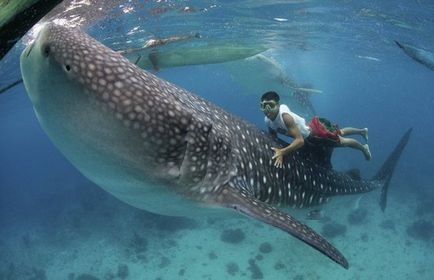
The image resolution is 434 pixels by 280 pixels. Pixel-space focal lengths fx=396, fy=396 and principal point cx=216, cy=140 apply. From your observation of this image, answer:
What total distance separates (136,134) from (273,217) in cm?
168

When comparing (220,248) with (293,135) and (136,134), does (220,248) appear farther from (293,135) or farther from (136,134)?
(136,134)

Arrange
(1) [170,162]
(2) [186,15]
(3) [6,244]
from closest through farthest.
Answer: (1) [170,162] < (2) [186,15] < (3) [6,244]

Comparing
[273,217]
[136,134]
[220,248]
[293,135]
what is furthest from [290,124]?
[220,248]

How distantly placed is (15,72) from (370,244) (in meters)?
18.2

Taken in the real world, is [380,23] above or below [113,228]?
above

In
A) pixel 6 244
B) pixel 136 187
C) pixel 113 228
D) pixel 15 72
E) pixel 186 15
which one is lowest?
pixel 6 244

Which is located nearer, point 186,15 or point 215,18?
point 186,15

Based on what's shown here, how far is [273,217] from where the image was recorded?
4.10 m

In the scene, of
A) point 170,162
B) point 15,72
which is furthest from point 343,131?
point 15,72

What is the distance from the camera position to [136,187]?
3951mm

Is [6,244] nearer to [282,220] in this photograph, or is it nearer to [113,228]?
[113,228]

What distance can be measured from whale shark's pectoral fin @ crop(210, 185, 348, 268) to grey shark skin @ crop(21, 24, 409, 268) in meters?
0.01

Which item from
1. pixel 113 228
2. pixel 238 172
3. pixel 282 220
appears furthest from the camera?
pixel 113 228

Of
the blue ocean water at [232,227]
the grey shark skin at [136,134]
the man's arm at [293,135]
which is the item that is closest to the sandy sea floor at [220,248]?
the blue ocean water at [232,227]
